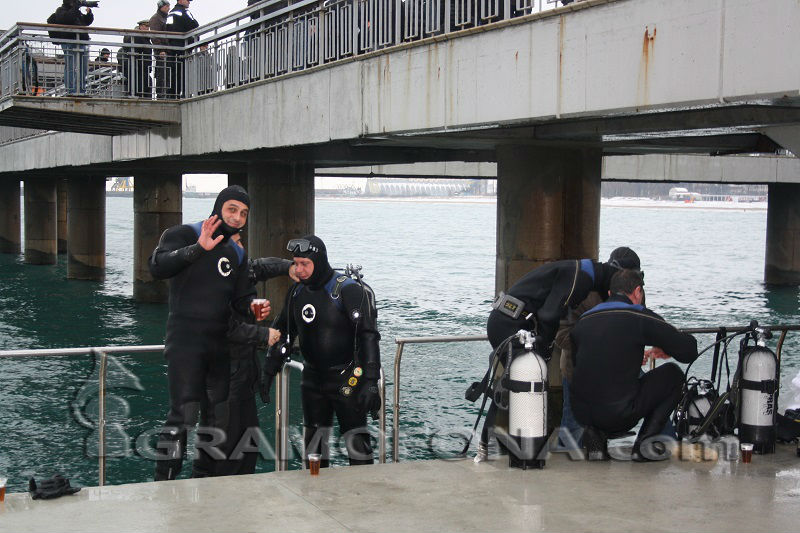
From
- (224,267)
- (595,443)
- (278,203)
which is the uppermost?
(278,203)

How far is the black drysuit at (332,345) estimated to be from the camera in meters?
7.51

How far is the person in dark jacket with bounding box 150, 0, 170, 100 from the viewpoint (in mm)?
19391

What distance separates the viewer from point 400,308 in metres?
30.7

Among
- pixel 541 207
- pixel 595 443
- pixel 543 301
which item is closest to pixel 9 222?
pixel 541 207

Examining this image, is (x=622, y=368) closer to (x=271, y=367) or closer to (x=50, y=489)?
(x=271, y=367)

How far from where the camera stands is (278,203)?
865 inches

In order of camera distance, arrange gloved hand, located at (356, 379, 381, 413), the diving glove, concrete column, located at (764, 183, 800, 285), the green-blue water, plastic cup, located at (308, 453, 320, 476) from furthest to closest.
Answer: concrete column, located at (764, 183, 800, 285)
the green-blue water
gloved hand, located at (356, 379, 381, 413)
plastic cup, located at (308, 453, 320, 476)
the diving glove

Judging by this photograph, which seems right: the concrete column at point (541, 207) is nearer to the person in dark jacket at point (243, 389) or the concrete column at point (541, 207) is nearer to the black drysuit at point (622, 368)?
the black drysuit at point (622, 368)

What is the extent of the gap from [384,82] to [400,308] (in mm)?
18224

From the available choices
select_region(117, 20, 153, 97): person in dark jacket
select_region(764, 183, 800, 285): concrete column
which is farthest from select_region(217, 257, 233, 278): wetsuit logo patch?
select_region(764, 183, 800, 285): concrete column

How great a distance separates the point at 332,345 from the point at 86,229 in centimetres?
3312

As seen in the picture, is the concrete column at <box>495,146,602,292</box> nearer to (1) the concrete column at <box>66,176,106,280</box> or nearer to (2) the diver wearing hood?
(2) the diver wearing hood

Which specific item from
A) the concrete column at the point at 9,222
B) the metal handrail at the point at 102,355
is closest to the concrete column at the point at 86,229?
the concrete column at the point at 9,222

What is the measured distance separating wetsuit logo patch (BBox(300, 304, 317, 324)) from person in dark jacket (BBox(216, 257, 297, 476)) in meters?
0.35
